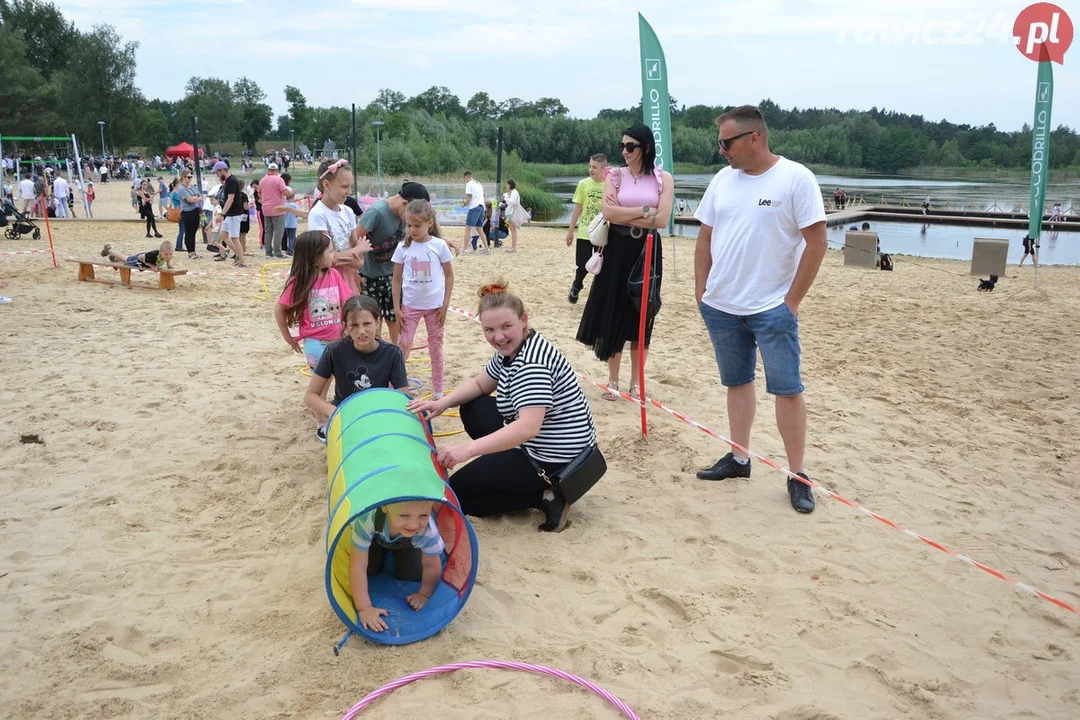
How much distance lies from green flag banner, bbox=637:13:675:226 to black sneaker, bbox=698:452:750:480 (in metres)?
3.13

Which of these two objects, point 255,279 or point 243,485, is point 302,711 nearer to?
point 243,485

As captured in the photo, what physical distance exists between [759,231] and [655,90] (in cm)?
410

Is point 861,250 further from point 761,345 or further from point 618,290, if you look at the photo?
point 761,345

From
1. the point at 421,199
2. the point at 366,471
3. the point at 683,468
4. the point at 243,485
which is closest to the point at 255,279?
the point at 421,199

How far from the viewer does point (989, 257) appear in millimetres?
13344

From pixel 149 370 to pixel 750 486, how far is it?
5096mm

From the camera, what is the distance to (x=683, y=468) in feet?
15.5

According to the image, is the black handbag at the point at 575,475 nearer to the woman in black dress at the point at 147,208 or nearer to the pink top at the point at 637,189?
the pink top at the point at 637,189

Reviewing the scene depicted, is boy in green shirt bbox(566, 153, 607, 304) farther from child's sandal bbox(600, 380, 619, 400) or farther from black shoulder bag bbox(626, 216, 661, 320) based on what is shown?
black shoulder bag bbox(626, 216, 661, 320)

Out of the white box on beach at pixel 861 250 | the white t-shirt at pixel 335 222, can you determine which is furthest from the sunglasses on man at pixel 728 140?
the white box on beach at pixel 861 250

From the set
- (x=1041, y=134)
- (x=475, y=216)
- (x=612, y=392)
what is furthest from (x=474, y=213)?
(x=612, y=392)

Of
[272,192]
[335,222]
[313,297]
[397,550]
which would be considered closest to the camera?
[397,550]

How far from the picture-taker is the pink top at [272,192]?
42.1 feet

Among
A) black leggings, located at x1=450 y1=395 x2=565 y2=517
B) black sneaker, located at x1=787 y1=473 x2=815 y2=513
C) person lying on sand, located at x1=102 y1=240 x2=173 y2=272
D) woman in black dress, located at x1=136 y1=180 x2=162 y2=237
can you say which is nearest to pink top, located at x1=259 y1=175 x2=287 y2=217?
person lying on sand, located at x1=102 y1=240 x2=173 y2=272
